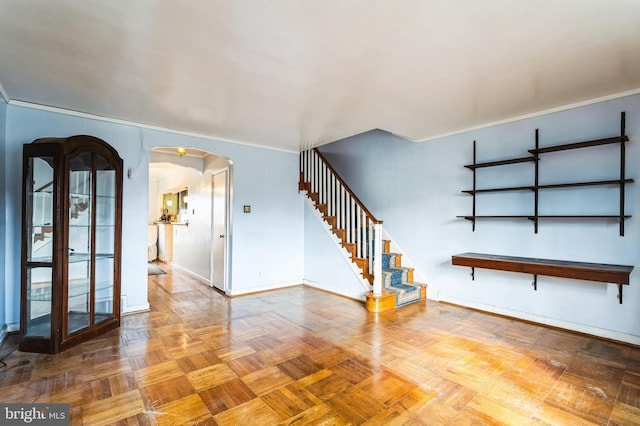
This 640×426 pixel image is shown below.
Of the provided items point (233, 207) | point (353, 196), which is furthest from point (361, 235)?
point (233, 207)

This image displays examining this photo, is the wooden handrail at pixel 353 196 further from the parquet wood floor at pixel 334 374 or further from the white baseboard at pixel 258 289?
the white baseboard at pixel 258 289

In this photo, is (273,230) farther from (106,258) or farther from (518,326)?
(518,326)

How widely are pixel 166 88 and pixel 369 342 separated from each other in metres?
3.10

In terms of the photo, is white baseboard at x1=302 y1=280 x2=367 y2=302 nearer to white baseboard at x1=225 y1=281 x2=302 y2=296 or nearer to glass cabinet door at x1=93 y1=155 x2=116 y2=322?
white baseboard at x1=225 y1=281 x2=302 y2=296

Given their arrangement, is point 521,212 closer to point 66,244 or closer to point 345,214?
point 345,214

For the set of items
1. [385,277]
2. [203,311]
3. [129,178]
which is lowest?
[203,311]

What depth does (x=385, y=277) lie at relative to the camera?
4594mm

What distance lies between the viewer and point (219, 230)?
214 inches

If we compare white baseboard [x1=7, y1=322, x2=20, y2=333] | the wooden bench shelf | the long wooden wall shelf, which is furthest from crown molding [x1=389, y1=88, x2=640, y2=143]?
white baseboard [x1=7, y1=322, x2=20, y2=333]

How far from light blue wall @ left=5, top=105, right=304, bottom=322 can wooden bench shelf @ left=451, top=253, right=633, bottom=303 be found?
2886 mm

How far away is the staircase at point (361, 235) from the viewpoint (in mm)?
4289

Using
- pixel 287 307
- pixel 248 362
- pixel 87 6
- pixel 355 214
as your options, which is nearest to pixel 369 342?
pixel 248 362

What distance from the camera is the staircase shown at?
4289 millimetres

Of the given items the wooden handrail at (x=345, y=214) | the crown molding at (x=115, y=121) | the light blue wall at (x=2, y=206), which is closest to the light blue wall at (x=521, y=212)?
the wooden handrail at (x=345, y=214)
